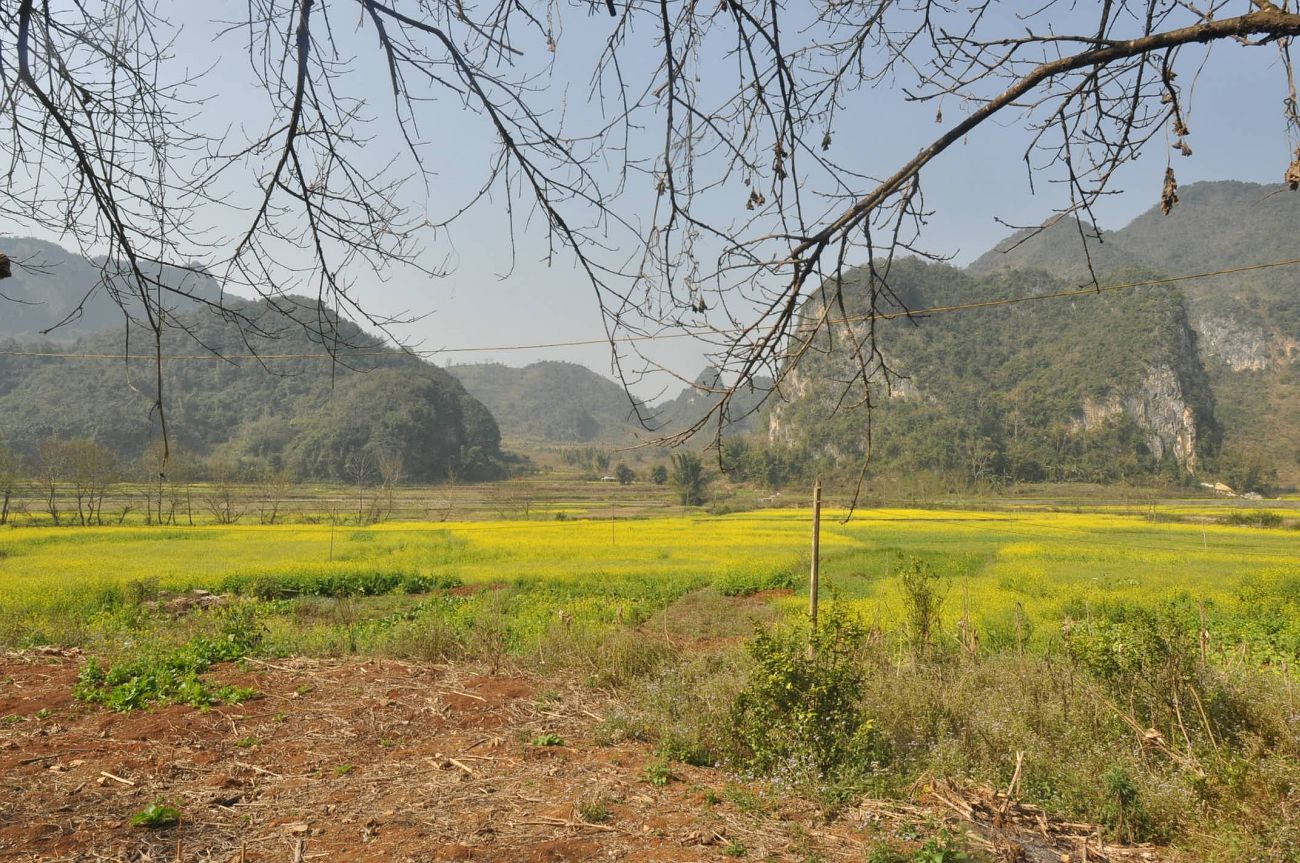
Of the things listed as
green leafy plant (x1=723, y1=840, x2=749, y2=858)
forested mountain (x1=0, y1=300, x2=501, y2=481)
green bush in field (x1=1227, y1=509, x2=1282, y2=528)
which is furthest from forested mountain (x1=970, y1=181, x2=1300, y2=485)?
green leafy plant (x1=723, y1=840, x2=749, y2=858)

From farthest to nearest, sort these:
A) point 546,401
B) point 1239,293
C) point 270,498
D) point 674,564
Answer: point 546,401
point 1239,293
point 270,498
point 674,564

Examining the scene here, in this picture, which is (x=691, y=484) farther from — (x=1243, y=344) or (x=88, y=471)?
(x=1243, y=344)

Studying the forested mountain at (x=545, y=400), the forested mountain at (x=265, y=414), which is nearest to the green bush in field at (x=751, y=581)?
the forested mountain at (x=265, y=414)

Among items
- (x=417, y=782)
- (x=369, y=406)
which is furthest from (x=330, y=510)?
(x=417, y=782)

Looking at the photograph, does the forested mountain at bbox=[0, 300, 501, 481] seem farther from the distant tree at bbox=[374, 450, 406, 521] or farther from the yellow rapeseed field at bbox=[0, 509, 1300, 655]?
the yellow rapeseed field at bbox=[0, 509, 1300, 655]

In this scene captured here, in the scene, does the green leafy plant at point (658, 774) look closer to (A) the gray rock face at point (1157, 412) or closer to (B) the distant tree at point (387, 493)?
(B) the distant tree at point (387, 493)

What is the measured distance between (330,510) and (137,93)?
43.9 m

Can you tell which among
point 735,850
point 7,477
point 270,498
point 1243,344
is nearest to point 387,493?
point 270,498

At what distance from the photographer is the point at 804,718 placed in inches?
173

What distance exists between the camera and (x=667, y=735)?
4770mm

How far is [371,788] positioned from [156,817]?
39.9 inches

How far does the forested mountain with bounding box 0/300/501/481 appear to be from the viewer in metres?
54.8

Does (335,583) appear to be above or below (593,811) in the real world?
below

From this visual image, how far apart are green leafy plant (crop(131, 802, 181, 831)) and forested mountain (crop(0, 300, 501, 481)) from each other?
54.7 meters
